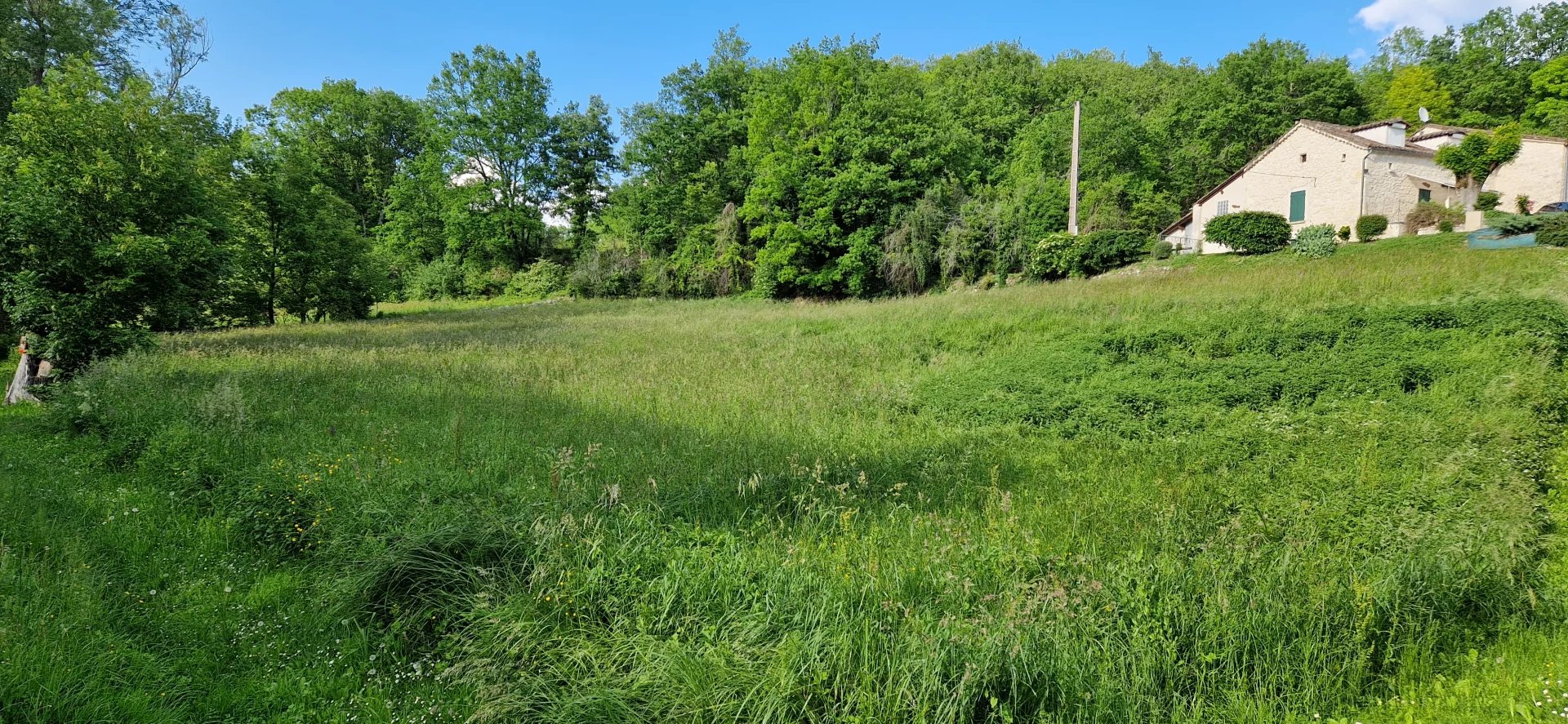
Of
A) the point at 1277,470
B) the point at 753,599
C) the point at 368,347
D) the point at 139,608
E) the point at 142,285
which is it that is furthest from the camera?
the point at 368,347

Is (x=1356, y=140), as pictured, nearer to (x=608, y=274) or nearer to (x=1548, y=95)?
(x=1548, y=95)

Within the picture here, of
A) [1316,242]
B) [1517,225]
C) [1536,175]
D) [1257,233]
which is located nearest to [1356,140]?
[1536,175]

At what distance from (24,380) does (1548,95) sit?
72056 mm

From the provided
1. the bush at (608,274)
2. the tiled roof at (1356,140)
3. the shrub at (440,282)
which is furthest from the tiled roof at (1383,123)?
the shrub at (440,282)

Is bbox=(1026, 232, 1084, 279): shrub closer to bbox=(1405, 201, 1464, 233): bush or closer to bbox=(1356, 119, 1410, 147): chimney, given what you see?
bbox=(1405, 201, 1464, 233): bush

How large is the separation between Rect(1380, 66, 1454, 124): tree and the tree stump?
66889 millimetres

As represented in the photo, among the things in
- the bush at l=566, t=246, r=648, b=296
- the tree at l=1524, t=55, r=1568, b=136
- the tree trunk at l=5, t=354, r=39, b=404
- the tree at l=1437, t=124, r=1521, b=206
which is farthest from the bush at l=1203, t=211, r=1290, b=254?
the tree trunk at l=5, t=354, r=39, b=404

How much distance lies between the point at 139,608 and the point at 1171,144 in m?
54.1

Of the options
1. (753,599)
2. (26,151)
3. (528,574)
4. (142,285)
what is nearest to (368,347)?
(142,285)

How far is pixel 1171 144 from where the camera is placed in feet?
147

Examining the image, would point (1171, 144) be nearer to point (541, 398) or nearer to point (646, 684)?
point (541, 398)

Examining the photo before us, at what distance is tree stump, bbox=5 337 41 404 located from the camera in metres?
9.42

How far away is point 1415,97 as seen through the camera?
4653cm

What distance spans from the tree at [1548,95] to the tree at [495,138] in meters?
59.7
